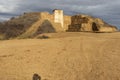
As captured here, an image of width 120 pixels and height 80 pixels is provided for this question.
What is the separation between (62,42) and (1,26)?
1747cm

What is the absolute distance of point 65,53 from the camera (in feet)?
60.5

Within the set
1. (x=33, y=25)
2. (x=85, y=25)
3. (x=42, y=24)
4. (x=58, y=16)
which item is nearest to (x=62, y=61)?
(x=42, y=24)

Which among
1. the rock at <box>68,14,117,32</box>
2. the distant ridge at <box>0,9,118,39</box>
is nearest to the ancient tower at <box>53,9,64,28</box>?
the distant ridge at <box>0,9,118,39</box>

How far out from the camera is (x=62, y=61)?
16781 mm

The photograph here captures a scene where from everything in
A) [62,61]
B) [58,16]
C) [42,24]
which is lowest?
[62,61]

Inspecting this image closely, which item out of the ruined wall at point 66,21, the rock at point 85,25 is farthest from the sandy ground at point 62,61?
the ruined wall at point 66,21

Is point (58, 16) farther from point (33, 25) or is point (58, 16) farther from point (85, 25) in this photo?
point (33, 25)

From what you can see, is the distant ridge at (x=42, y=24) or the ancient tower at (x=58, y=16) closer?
the distant ridge at (x=42, y=24)

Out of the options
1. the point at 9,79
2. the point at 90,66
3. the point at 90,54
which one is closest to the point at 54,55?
the point at 90,54

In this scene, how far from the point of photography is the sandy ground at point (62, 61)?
14439 mm

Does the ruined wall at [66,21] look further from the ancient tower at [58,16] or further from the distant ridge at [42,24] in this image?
the ancient tower at [58,16]

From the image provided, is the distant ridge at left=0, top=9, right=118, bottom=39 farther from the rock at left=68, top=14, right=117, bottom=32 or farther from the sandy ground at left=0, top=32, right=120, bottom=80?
the sandy ground at left=0, top=32, right=120, bottom=80

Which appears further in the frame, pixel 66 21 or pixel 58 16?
pixel 66 21

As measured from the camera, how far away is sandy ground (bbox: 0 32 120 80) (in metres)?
14.4
